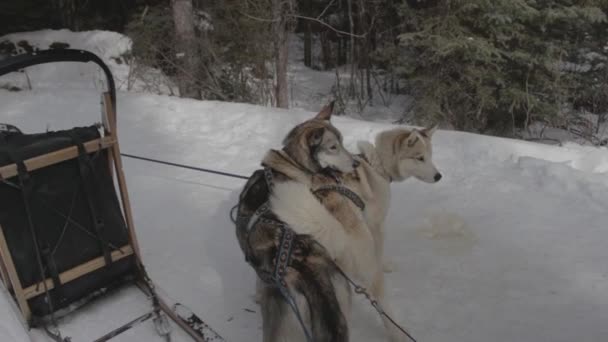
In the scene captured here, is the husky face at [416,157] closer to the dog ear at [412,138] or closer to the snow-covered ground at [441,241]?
the dog ear at [412,138]

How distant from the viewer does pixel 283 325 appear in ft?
6.21

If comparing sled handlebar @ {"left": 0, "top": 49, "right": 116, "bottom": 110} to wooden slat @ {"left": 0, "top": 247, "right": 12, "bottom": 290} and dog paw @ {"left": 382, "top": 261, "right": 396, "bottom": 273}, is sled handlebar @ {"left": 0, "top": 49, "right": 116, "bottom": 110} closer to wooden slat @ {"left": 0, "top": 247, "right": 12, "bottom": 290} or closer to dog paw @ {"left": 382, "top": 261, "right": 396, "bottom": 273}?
wooden slat @ {"left": 0, "top": 247, "right": 12, "bottom": 290}

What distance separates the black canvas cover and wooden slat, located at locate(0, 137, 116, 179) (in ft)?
0.10

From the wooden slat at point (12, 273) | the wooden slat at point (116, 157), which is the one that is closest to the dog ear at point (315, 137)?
the wooden slat at point (116, 157)

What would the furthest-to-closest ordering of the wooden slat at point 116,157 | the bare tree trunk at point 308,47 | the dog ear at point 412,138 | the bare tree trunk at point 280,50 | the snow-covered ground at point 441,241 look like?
the bare tree trunk at point 308,47, the bare tree trunk at point 280,50, the dog ear at point 412,138, the snow-covered ground at point 441,241, the wooden slat at point 116,157

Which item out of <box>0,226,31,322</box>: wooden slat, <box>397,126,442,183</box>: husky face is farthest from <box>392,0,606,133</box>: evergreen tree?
<box>0,226,31,322</box>: wooden slat

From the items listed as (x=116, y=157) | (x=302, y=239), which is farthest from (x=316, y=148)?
(x=116, y=157)

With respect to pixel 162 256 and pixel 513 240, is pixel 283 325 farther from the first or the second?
pixel 513 240

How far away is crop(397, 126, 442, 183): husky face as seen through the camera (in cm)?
311

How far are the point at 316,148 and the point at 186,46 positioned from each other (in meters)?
6.81

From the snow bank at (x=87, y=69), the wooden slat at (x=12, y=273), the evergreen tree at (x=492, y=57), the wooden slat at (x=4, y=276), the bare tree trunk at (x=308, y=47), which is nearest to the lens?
the wooden slat at (x=12, y=273)

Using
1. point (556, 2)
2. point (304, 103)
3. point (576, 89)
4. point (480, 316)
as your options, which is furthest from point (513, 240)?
point (304, 103)

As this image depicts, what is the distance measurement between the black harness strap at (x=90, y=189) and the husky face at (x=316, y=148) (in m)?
1.08

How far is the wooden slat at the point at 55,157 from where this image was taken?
2115mm
